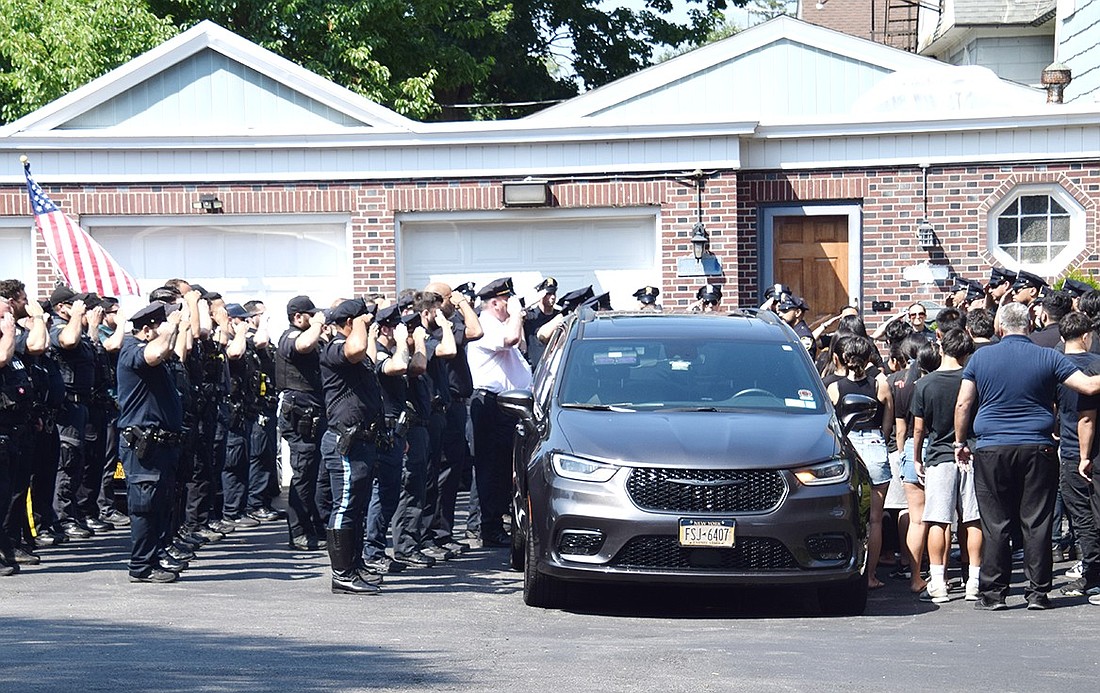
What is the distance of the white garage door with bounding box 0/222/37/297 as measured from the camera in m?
19.4

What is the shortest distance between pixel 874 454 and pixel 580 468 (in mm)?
2253

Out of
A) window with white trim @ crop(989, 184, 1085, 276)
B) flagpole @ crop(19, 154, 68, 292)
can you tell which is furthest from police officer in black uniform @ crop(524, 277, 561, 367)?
window with white trim @ crop(989, 184, 1085, 276)

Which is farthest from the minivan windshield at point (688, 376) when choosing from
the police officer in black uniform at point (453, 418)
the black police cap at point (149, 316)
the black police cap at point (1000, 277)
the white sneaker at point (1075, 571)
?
the black police cap at point (1000, 277)

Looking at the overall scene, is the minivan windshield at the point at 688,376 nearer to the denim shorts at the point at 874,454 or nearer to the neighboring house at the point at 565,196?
the denim shorts at the point at 874,454

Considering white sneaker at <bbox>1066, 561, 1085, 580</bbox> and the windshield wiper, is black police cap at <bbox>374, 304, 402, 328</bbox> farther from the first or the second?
white sneaker at <bbox>1066, 561, 1085, 580</bbox>

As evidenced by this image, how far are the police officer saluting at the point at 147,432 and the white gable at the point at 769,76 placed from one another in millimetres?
14248

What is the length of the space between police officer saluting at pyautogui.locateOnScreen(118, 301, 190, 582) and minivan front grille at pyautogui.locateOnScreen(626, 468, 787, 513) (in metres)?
3.43

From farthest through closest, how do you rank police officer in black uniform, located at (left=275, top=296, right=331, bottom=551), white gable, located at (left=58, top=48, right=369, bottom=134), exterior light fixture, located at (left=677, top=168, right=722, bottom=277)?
white gable, located at (left=58, top=48, right=369, bottom=134)
exterior light fixture, located at (left=677, top=168, right=722, bottom=277)
police officer in black uniform, located at (left=275, top=296, right=331, bottom=551)

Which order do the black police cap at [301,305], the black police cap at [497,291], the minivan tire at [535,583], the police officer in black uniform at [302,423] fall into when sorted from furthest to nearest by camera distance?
the black police cap at [497,291] → the police officer in black uniform at [302,423] → the black police cap at [301,305] → the minivan tire at [535,583]

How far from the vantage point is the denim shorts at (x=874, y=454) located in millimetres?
10594

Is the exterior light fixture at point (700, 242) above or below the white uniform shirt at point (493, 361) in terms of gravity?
above

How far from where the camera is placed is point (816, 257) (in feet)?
63.6

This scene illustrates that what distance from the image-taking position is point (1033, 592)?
392 inches

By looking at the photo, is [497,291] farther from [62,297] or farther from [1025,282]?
[1025,282]
